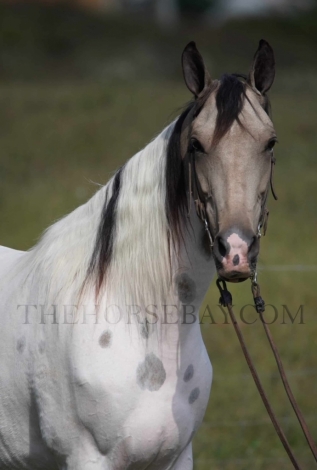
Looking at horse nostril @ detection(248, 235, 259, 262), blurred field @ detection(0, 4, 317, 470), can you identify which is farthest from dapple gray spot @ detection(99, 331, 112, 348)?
blurred field @ detection(0, 4, 317, 470)

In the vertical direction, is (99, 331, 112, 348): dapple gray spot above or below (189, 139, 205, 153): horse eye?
below

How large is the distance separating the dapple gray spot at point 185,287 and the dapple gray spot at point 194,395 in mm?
326

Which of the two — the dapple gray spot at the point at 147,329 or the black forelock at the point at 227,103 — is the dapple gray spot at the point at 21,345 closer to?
the dapple gray spot at the point at 147,329

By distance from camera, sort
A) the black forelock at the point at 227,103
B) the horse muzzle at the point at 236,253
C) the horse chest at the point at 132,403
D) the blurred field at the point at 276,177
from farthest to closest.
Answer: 1. the blurred field at the point at 276,177
2. the horse chest at the point at 132,403
3. the black forelock at the point at 227,103
4. the horse muzzle at the point at 236,253

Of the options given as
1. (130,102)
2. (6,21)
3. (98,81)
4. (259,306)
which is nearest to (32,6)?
(6,21)

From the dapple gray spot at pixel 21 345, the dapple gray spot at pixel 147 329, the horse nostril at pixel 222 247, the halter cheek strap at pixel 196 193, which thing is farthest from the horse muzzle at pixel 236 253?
the dapple gray spot at pixel 21 345

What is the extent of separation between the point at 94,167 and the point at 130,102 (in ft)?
16.0

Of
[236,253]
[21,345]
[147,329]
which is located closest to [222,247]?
[236,253]

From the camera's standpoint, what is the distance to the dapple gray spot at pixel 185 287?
8.58 feet

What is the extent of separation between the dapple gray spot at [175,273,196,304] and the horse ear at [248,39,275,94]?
0.71 meters

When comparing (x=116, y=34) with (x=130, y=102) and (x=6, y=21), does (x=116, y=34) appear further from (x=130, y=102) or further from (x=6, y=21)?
(x=130, y=102)

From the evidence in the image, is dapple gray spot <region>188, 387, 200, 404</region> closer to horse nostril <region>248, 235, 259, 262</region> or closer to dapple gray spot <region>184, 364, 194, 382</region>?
dapple gray spot <region>184, 364, 194, 382</region>

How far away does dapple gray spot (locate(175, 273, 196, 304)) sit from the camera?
262 cm

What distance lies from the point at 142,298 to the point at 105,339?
0.67ft
